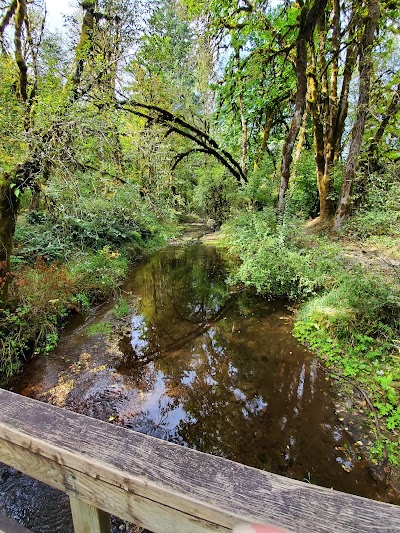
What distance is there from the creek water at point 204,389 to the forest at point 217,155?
0.36 metres

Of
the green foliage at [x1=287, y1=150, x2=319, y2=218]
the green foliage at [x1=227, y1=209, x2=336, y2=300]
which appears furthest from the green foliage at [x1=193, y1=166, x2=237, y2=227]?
the green foliage at [x1=227, y1=209, x2=336, y2=300]

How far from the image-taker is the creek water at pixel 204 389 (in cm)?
278

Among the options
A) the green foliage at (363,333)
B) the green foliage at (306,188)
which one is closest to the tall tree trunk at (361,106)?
the green foliage at (306,188)

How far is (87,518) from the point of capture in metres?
0.97

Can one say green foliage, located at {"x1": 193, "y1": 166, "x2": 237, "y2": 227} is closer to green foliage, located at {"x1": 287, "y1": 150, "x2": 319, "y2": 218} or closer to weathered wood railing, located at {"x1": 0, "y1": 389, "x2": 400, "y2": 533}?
green foliage, located at {"x1": 287, "y1": 150, "x2": 319, "y2": 218}

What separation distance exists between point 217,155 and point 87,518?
36.1ft

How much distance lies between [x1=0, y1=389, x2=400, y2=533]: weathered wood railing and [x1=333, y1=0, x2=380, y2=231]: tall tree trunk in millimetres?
7986

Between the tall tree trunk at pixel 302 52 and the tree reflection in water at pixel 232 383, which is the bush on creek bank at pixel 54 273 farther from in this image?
the tall tree trunk at pixel 302 52

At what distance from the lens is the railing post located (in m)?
0.95

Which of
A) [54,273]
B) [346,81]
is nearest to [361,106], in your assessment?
[346,81]

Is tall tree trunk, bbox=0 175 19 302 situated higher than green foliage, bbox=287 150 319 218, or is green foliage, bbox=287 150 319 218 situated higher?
green foliage, bbox=287 150 319 218

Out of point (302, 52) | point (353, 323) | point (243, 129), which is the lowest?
point (353, 323)

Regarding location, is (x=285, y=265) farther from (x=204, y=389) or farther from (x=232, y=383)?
(x=204, y=389)

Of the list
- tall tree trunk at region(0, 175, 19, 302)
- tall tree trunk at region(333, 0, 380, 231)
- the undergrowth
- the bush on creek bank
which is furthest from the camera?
tall tree trunk at region(333, 0, 380, 231)
